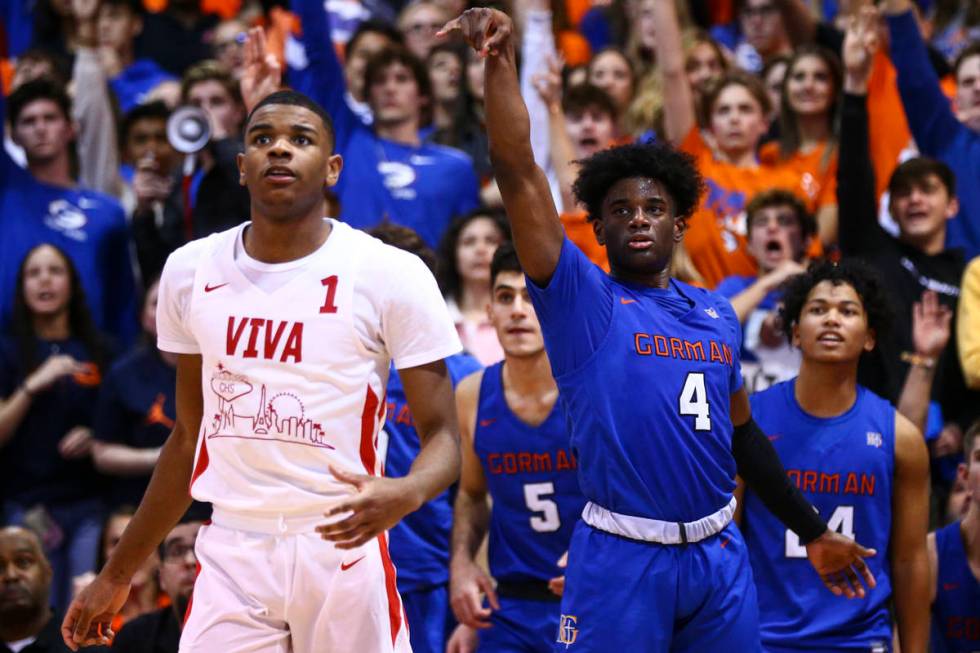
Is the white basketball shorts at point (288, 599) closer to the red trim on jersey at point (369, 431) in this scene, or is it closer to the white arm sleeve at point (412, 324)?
the red trim on jersey at point (369, 431)

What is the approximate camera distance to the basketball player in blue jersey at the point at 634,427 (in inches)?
177

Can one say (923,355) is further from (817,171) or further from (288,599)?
(288,599)

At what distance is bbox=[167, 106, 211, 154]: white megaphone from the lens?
798 cm

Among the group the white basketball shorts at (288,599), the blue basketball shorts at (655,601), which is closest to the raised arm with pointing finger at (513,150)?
the blue basketball shorts at (655,601)

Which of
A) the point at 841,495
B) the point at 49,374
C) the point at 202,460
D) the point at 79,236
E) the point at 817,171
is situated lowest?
the point at 841,495

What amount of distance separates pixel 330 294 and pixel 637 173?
1.23m

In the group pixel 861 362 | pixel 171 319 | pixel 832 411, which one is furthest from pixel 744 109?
pixel 171 319

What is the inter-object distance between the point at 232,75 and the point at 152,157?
1.67m

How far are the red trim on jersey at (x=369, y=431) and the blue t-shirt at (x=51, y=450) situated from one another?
468 cm

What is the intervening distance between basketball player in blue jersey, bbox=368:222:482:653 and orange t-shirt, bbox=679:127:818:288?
2010 millimetres

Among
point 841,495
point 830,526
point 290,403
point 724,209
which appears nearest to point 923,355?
point 841,495

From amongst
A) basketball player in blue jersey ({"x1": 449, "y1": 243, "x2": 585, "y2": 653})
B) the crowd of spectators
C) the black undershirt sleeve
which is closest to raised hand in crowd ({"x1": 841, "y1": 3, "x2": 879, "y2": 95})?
the crowd of spectators

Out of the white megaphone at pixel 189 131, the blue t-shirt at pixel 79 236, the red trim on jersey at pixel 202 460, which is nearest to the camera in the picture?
the red trim on jersey at pixel 202 460

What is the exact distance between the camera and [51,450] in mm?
8539
